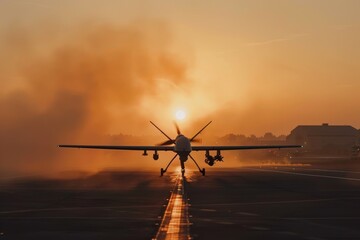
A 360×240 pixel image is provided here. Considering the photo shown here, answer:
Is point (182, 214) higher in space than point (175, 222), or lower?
higher

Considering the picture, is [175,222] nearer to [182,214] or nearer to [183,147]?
[182,214]

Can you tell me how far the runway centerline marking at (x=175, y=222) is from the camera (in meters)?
19.6

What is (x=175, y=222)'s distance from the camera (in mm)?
23156

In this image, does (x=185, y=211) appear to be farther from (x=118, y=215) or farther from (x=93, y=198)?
(x=93, y=198)

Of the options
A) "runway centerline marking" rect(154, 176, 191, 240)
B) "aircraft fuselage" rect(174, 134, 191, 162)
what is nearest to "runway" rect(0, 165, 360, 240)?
"runway centerline marking" rect(154, 176, 191, 240)

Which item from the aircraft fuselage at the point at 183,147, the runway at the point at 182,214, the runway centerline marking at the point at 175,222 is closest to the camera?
the runway centerline marking at the point at 175,222

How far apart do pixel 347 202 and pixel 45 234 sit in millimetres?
18252

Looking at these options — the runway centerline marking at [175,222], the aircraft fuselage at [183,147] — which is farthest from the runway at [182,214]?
the aircraft fuselage at [183,147]

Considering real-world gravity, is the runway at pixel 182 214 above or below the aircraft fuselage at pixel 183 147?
below

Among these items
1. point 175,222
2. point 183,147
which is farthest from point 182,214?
point 183,147

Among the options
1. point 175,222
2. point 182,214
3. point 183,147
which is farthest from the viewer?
point 183,147

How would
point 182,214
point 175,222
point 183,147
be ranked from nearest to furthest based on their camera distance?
point 175,222, point 182,214, point 183,147

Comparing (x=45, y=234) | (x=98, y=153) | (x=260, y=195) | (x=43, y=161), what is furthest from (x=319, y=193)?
(x=98, y=153)

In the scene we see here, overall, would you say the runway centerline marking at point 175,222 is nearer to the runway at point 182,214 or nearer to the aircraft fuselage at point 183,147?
the runway at point 182,214
